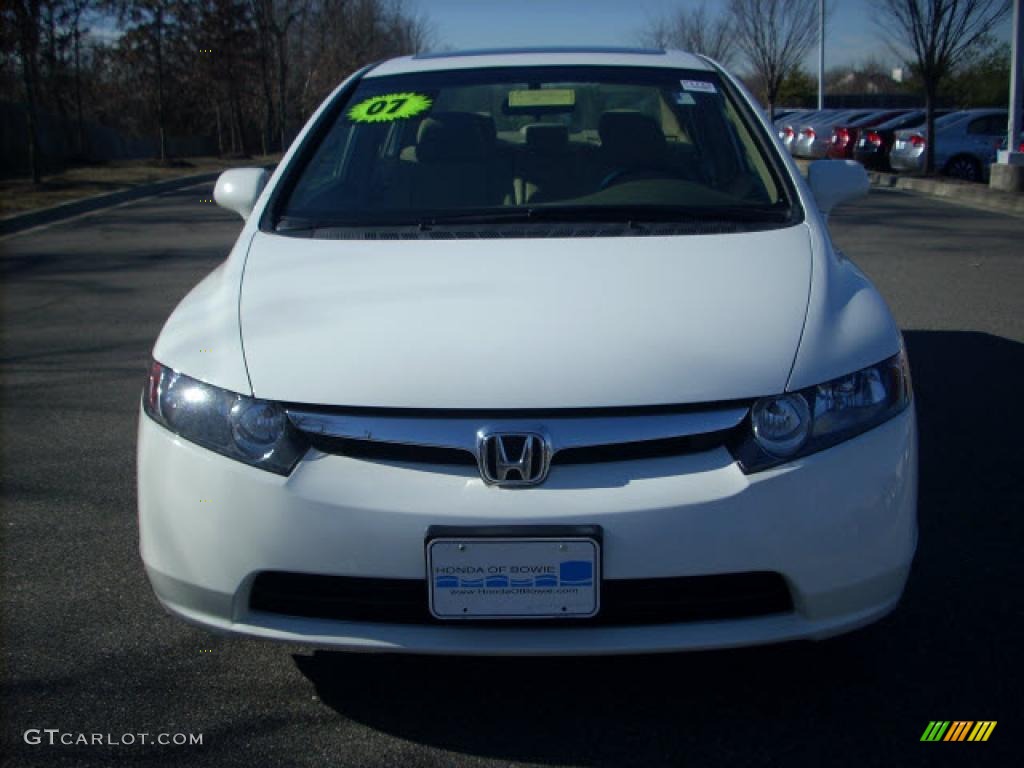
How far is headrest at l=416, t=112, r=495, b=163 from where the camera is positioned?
3566 millimetres

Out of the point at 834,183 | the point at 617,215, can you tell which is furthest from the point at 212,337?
the point at 834,183

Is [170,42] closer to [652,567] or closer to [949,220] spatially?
[949,220]

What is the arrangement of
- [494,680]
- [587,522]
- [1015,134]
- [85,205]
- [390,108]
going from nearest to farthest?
[587,522], [494,680], [390,108], [1015,134], [85,205]

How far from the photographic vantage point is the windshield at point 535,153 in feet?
10.5

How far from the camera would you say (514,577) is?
2.17 meters

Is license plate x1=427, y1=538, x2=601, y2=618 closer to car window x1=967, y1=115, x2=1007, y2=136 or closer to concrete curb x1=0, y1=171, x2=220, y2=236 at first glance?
concrete curb x1=0, y1=171, x2=220, y2=236

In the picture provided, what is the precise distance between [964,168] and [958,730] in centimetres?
2054

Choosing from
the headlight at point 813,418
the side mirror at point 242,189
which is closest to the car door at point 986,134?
the side mirror at point 242,189

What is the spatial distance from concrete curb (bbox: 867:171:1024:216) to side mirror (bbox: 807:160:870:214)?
10.7 m

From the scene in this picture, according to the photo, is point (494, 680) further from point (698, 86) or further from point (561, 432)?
point (698, 86)

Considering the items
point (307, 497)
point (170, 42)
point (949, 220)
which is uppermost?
point (170, 42)

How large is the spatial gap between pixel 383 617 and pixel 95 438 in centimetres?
309

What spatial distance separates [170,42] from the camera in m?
45.2

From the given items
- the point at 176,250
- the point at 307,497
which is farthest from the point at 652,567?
the point at 176,250
